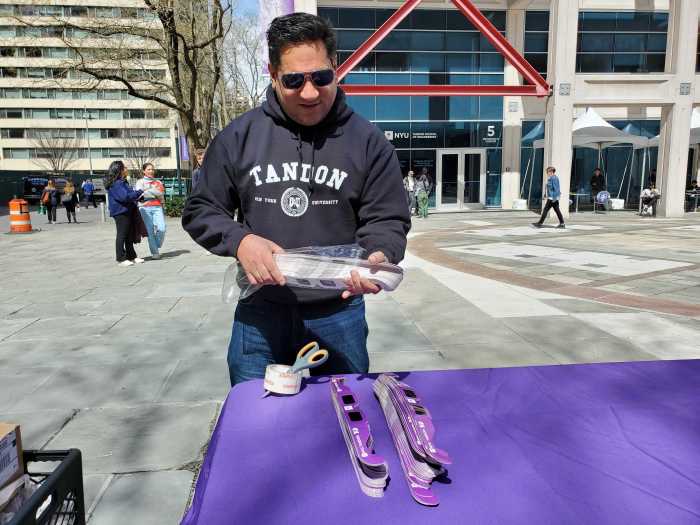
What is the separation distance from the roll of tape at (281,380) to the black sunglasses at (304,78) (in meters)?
0.90

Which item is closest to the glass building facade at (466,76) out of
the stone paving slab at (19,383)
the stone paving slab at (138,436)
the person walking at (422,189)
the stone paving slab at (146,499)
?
the person walking at (422,189)

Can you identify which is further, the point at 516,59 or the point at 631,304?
the point at 516,59

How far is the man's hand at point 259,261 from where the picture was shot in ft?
5.07

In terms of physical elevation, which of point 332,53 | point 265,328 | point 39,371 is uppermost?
point 332,53

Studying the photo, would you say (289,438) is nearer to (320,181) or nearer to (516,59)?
(320,181)

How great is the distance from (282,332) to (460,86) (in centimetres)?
1801

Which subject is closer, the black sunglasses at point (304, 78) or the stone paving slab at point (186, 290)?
the black sunglasses at point (304, 78)

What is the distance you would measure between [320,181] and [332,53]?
43 centimetres

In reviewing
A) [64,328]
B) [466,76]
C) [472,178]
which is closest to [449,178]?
[472,178]

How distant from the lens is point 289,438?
1388mm

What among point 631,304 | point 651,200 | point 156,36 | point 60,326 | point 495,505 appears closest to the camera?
point 495,505

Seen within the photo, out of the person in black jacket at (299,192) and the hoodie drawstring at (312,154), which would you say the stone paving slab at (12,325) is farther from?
the hoodie drawstring at (312,154)

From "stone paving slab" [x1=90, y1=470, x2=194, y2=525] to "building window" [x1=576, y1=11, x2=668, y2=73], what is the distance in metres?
24.8

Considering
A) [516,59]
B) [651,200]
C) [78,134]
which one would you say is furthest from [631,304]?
[78,134]
